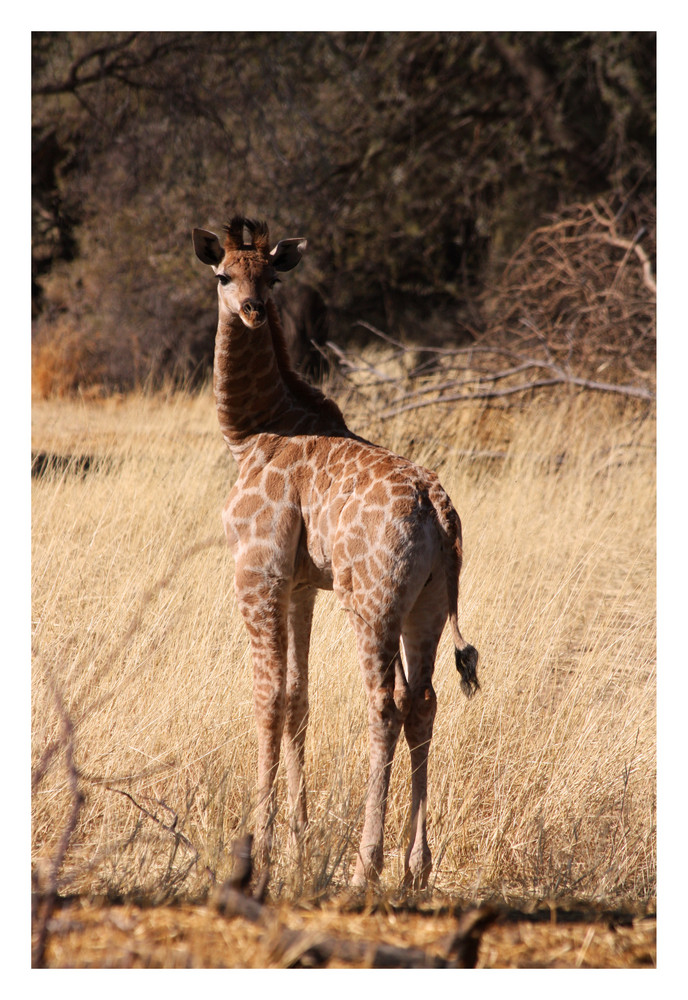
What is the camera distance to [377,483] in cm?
305

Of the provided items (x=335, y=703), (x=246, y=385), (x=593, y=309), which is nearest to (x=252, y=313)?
(x=246, y=385)

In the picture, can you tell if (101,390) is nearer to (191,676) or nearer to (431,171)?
(431,171)

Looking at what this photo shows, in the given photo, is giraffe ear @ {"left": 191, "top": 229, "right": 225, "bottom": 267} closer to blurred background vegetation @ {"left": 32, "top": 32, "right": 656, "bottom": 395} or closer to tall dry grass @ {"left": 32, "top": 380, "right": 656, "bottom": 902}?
tall dry grass @ {"left": 32, "top": 380, "right": 656, "bottom": 902}

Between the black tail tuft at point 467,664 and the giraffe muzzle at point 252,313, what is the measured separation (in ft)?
4.52

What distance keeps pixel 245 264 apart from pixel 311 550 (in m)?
1.12

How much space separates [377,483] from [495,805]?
66.6 inches

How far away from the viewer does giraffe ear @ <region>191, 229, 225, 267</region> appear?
3.39 metres

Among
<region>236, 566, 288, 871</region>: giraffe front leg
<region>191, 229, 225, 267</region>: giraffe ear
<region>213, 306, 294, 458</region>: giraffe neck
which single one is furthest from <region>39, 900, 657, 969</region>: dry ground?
<region>191, 229, 225, 267</region>: giraffe ear

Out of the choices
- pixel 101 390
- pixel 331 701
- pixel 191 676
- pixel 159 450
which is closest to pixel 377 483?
pixel 331 701

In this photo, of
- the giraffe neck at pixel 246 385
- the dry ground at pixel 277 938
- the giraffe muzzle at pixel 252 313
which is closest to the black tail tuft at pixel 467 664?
the dry ground at pixel 277 938

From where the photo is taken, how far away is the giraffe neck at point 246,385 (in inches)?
136

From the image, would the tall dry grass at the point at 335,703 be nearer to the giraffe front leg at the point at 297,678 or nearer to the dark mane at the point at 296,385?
A: the giraffe front leg at the point at 297,678

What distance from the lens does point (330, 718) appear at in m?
4.21

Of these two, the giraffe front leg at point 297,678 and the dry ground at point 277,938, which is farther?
the giraffe front leg at point 297,678
